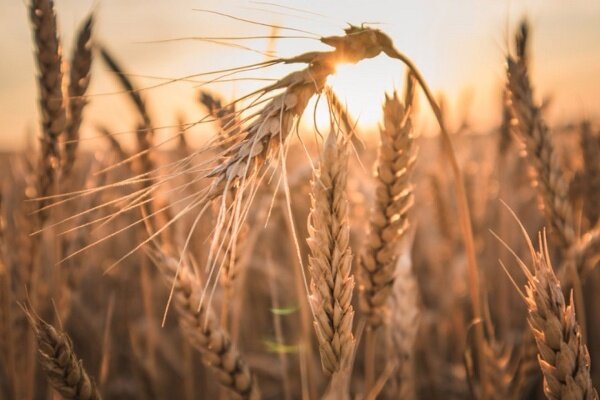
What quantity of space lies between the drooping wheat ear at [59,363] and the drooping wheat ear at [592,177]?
6.37 feet

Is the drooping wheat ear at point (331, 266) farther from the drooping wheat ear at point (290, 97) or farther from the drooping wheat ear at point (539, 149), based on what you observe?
the drooping wheat ear at point (539, 149)

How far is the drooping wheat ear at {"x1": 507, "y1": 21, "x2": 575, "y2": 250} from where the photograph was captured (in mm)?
1288

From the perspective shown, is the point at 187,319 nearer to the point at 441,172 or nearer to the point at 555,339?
the point at 555,339

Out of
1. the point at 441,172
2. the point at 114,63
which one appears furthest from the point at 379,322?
the point at 441,172

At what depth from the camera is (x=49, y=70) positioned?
125 centimetres

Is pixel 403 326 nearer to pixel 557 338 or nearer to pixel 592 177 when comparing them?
pixel 557 338

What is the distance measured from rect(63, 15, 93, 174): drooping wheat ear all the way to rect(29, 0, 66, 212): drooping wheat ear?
0.09 meters

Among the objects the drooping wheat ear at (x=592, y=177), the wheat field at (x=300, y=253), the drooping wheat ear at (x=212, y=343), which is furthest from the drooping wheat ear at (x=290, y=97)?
the drooping wheat ear at (x=592, y=177)

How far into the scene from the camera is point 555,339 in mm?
813

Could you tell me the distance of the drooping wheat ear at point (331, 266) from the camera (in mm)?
821

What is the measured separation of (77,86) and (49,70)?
0.19 meters

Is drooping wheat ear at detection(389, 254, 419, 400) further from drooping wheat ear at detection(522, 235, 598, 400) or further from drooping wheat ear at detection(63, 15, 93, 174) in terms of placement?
drooping wheat ear at detection(63, 15, 93, 174)

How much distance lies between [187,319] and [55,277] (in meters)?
0.60

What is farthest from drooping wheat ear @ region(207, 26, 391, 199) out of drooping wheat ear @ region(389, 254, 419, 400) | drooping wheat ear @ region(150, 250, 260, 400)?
drooping wheat ear @ region(389, 254, 419, 400)
